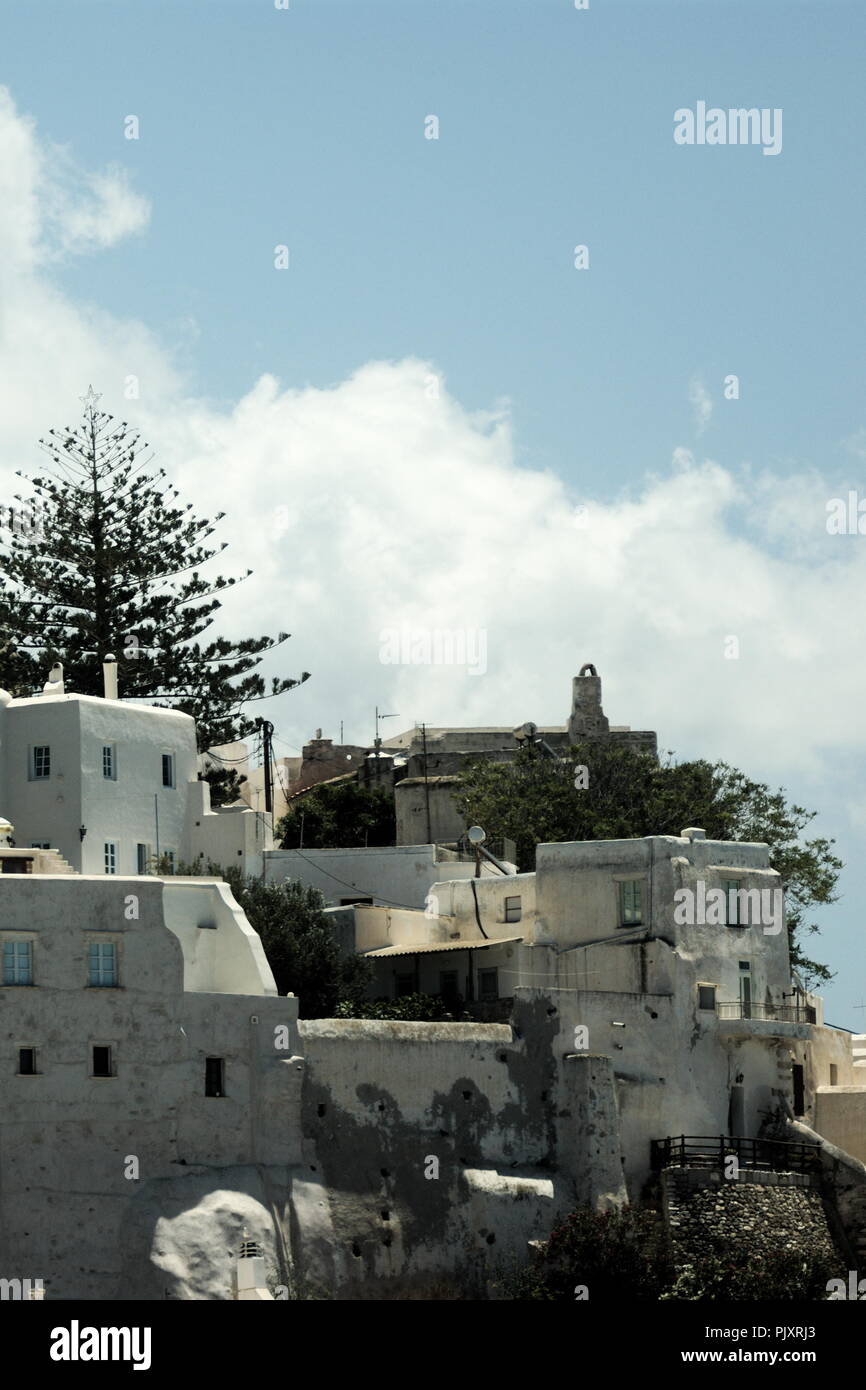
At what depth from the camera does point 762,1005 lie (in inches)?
2344

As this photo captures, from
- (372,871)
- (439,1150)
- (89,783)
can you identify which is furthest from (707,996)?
(89,783)

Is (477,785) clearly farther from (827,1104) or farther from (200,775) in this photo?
(827,1104)

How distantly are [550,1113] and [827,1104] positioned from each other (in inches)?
345

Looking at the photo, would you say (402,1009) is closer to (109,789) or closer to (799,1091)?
(109,789)

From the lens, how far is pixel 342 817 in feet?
274

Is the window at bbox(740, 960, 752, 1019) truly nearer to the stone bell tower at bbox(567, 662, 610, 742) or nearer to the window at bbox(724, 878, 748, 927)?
the window at bbox(724, 878, 748, 927)

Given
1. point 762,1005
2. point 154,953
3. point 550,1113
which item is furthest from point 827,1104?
point 154,953

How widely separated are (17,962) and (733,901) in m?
16.3

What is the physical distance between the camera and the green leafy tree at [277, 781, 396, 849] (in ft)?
268

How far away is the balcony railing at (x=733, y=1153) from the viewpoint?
184 ft

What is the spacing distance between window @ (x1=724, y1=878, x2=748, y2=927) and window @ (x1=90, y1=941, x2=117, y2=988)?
47.3 feet

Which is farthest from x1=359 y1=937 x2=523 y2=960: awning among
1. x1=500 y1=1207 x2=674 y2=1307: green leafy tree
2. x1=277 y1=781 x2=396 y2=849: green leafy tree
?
x1=277 y1=781 x2=396 y2=849: green leafy tree

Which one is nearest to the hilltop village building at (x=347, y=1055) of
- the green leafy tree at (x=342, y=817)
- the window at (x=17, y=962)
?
the window at (x=17, y=962)

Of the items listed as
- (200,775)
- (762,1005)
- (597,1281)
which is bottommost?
(597,1281)
